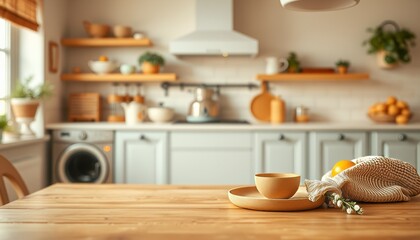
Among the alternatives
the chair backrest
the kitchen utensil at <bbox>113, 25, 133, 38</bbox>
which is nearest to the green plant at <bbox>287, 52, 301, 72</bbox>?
the kitchen utensil at <bbox>113, 25, 133, 38</bbox>

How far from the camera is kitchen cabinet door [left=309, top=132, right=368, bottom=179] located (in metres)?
4.43

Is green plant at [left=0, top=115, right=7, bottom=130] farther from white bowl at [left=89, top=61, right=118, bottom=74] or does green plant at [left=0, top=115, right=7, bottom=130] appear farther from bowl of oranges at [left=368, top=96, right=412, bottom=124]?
bowl of oranges at [left=368, top=96, right=412, bottom=124]

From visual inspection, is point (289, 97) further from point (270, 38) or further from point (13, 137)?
point (13, 137)

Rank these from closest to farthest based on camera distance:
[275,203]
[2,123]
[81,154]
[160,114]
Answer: [275,203] → [2,123] → [81,154] → [160,114]

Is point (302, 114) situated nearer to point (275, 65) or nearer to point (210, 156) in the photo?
point (275, 65)

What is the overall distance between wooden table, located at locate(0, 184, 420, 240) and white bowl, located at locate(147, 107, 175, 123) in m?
3.02

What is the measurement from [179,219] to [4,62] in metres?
3.26

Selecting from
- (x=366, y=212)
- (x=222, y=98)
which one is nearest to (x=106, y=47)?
(x=222, y=98)

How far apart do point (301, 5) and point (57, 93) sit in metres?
3.43

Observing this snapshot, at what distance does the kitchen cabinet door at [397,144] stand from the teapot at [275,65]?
100cm

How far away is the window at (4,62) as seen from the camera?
13.9 feet

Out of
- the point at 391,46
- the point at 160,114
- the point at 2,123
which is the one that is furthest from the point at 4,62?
the point at 391,46

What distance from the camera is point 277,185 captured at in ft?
5.28

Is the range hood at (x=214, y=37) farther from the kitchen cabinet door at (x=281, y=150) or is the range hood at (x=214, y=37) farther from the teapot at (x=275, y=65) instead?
the kitchen cabinet door at (x=281, y=150)
